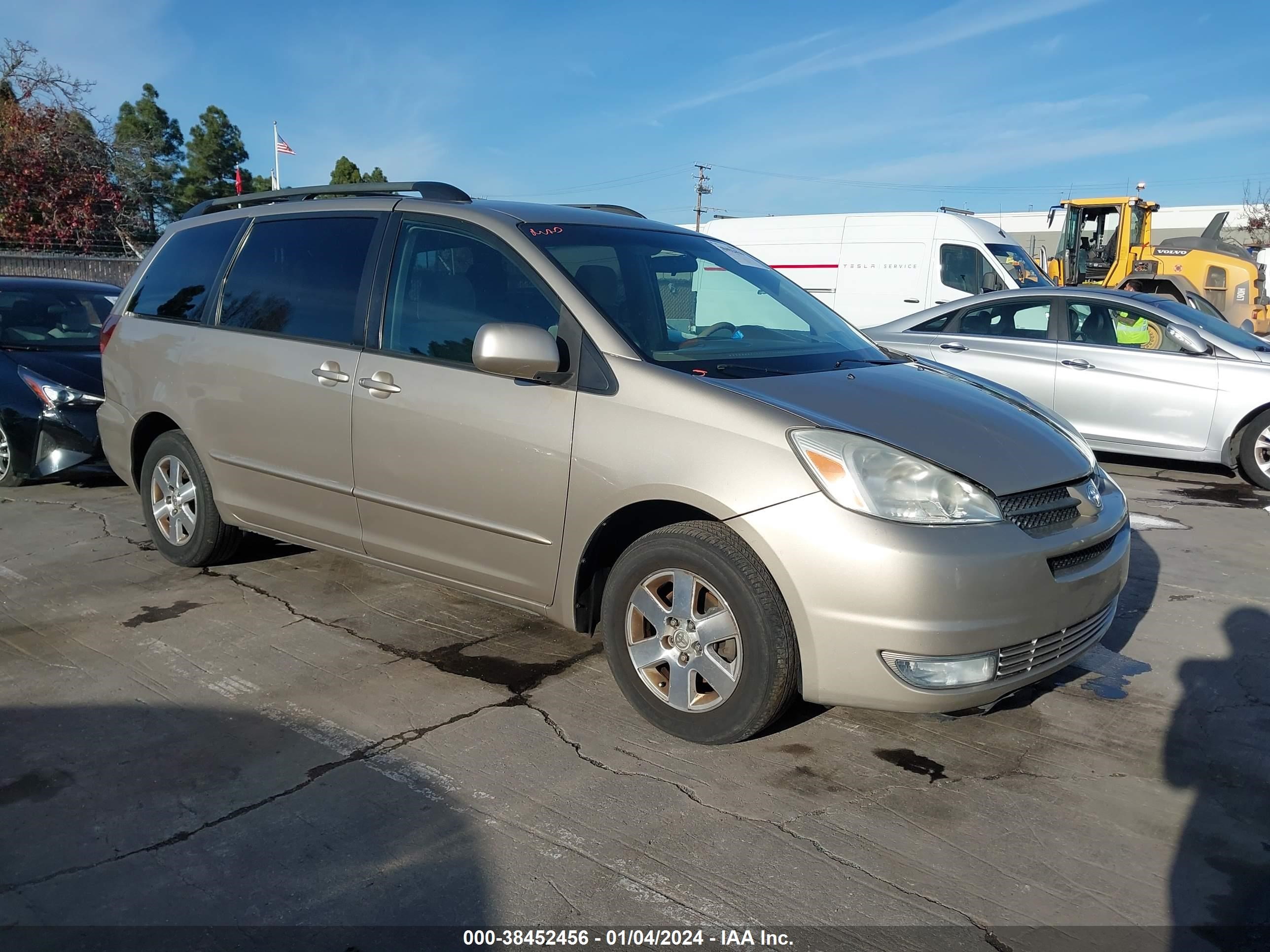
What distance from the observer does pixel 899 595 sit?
10.0 feet

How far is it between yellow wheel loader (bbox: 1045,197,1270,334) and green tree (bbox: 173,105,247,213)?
44931 mm

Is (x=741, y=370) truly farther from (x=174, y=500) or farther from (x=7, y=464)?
(x=7, y=464)

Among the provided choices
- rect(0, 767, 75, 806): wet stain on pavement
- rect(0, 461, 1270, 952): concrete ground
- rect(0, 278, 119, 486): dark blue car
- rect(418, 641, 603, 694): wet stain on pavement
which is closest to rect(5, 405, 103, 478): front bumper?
rect(0, 278, 119, 486): dark blue car

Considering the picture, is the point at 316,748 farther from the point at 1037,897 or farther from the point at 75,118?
the point at 75,118

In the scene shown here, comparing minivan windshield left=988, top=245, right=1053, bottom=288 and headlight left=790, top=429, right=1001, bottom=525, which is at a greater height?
minivan windshield left=988, top=245, right=1053, bottom=288

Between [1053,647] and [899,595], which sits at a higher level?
[899,595]

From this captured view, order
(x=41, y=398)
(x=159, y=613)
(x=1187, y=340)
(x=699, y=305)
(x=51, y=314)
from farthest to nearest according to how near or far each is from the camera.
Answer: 1. (x=1187, y=340)
2. (x=51, y=314)
3. (x=41, y=398)
4. (x=159, y=613)
5. (x=699, y=305)

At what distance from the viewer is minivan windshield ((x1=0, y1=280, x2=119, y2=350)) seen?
7.65 meters

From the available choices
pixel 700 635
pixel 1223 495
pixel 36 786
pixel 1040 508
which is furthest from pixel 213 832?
pixel 1223 495

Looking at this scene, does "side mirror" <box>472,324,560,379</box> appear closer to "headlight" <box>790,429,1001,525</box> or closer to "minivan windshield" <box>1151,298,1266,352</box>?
"headlight" <box>790,429,1001,525</box>

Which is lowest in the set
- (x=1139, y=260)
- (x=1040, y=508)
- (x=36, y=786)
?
(x=36, y=786)

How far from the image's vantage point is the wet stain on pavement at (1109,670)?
4.07 m

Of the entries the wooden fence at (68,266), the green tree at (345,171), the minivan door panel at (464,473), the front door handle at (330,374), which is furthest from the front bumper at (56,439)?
the green tree at (345,171)

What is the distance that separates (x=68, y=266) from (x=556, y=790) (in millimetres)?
20340
